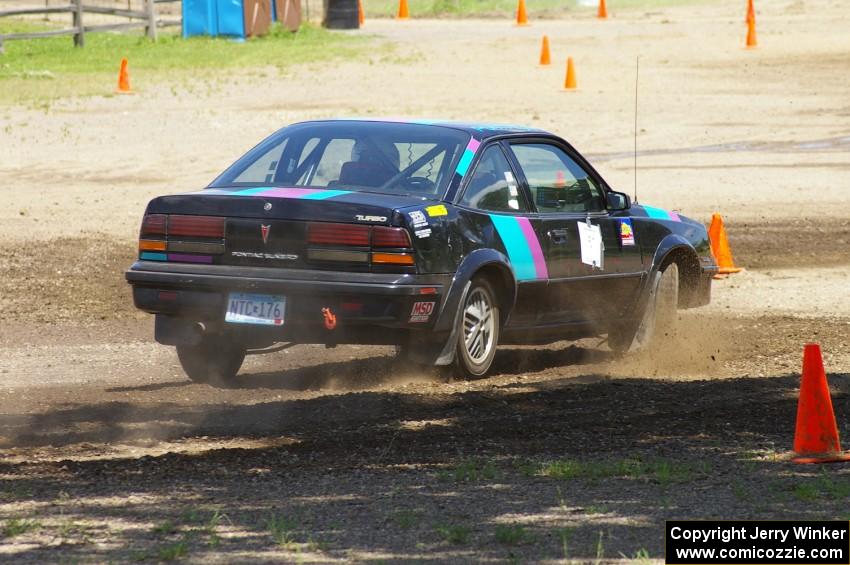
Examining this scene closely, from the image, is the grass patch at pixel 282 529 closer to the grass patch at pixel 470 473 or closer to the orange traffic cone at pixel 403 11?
the grass patch at pixel 470 473

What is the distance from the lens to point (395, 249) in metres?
8.27

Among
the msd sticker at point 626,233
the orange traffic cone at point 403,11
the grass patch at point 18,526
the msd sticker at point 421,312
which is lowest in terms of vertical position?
the grass patch at point 18,526

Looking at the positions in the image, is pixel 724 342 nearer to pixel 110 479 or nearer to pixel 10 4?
pixel 110 479

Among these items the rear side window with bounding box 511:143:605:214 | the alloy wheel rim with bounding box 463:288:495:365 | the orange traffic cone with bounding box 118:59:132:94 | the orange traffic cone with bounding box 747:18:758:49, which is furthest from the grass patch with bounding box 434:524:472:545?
the orange traffic cone with bounding box 747:18:758:49


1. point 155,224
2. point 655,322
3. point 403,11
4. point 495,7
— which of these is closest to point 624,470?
point 155,224

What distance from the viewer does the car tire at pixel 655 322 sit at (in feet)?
34.4

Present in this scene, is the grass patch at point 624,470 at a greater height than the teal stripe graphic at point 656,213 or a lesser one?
lesser

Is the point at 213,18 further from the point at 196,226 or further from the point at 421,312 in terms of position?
the point at 421,312

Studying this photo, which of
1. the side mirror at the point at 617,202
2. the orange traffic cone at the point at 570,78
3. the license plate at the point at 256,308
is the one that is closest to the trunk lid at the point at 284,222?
the license plate at the point at 256,308

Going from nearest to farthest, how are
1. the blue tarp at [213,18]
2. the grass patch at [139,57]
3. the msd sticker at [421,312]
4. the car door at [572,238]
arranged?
the msd sticker at [421,312] → the car door at [572,238] → the grass patch at [139,57] → the blue tarp at [213,18]

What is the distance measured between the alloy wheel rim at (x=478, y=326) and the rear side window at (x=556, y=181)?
0.83 metres

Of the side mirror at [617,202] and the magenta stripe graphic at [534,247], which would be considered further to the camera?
the side mirror at [617,202]

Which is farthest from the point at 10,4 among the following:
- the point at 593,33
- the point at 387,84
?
the point at 387,84

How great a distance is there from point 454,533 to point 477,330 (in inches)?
133
